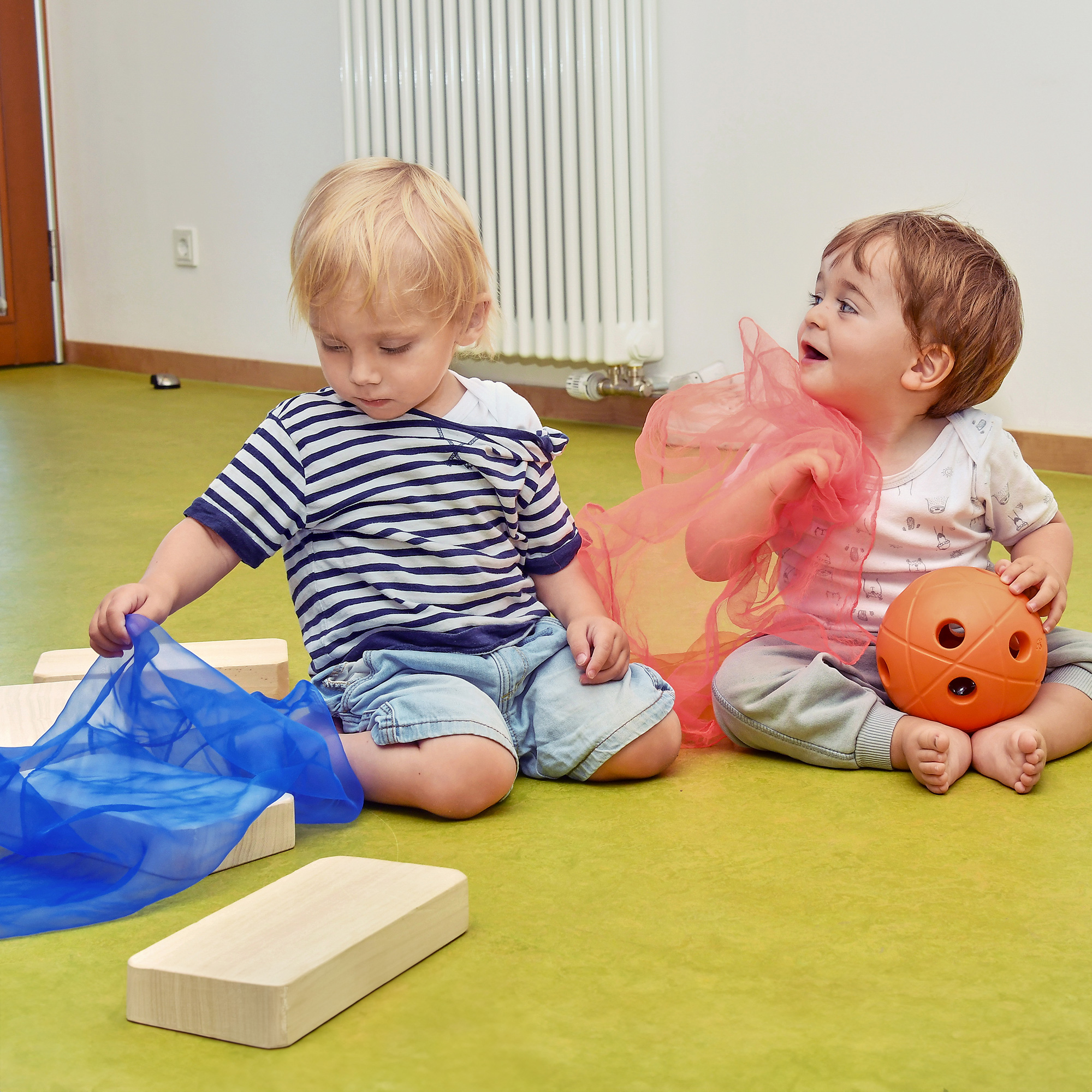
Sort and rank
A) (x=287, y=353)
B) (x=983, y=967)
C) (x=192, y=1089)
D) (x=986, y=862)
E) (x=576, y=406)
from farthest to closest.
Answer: (x=287, y=353) → (x=576, y=406) → (x=986, y=862) → (x=983, y=967) → (x=192, y=1089)

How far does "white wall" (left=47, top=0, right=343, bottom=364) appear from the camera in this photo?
3.57 m

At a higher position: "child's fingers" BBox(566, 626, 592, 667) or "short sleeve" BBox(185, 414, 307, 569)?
"short sleeve" BBox(185, 414, 307, 569)

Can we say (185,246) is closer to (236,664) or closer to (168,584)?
(236,664)

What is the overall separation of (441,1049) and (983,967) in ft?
1.10

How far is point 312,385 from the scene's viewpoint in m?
3.72

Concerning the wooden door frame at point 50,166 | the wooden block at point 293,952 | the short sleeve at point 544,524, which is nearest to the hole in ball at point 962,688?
the short sleeve at point 544,524

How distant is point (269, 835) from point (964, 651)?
23.5 inches

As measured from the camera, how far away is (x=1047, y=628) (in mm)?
1192

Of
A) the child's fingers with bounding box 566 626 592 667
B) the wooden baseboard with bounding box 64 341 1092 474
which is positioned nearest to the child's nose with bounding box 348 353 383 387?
the child's fingers with bounding box 566 626 592 667

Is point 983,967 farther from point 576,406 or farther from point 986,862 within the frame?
point 576,406

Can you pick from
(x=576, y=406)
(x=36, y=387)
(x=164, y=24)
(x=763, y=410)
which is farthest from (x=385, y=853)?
(x=164, y=24)

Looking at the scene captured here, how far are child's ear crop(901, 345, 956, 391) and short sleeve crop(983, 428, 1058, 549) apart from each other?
84 millimetres

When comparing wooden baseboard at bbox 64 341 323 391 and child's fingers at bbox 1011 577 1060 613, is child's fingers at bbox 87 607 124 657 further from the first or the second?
wooden baseboard at bbox 64 341 323 391

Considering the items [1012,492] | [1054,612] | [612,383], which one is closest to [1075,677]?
[1054,612]
